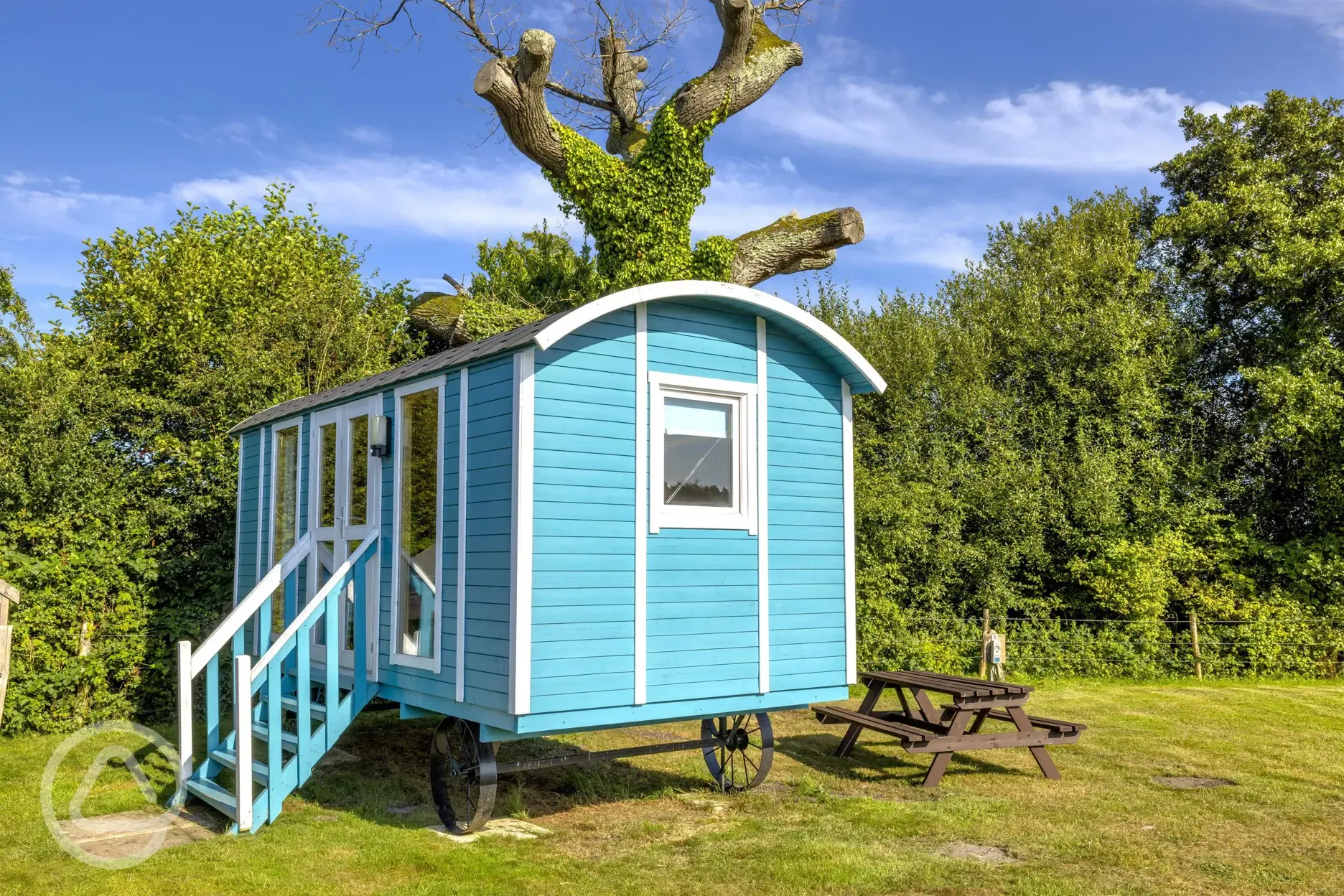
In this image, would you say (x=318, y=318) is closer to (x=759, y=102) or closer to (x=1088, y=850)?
(x=759, y=102)

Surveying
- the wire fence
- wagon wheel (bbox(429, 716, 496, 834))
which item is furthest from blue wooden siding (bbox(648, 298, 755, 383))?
the wire fence

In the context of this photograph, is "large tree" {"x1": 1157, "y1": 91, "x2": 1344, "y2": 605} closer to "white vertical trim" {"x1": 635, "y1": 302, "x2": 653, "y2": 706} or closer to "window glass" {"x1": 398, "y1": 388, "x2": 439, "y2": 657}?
"white vertical trim" {"x1": 635, "y1": 302, "x2": 653, "y2": 706}

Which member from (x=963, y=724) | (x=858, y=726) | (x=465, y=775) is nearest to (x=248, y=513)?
(x=465, y=775)

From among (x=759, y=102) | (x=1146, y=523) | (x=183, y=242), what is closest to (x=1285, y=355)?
(x=1146, y=523)

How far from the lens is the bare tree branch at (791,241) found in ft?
48.0

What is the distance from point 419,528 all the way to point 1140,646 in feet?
37.0

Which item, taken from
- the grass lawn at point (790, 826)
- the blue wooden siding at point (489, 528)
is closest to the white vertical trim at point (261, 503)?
the grass lawn at point (790, 826)

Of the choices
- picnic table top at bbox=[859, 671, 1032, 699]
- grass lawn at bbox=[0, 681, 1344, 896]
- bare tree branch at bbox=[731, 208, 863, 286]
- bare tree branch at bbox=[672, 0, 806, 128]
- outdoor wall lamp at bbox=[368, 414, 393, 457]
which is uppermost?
bare tree branch at bbox=[672, 0, 806, 128]

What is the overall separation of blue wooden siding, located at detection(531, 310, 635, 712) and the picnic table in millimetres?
2743

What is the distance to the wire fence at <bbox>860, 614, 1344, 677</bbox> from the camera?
45.2 ft

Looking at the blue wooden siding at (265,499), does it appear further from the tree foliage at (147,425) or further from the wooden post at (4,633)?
the wooden post at (4,633)

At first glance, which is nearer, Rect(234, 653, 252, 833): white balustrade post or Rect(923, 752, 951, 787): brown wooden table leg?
Rect(234, 653, 252, 833): white balustrade post

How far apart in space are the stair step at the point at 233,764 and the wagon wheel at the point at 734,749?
2.98 metres

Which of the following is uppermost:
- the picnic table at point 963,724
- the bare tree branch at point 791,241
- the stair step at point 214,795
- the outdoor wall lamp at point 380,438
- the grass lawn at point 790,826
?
the bare tree branch at point 791,241
